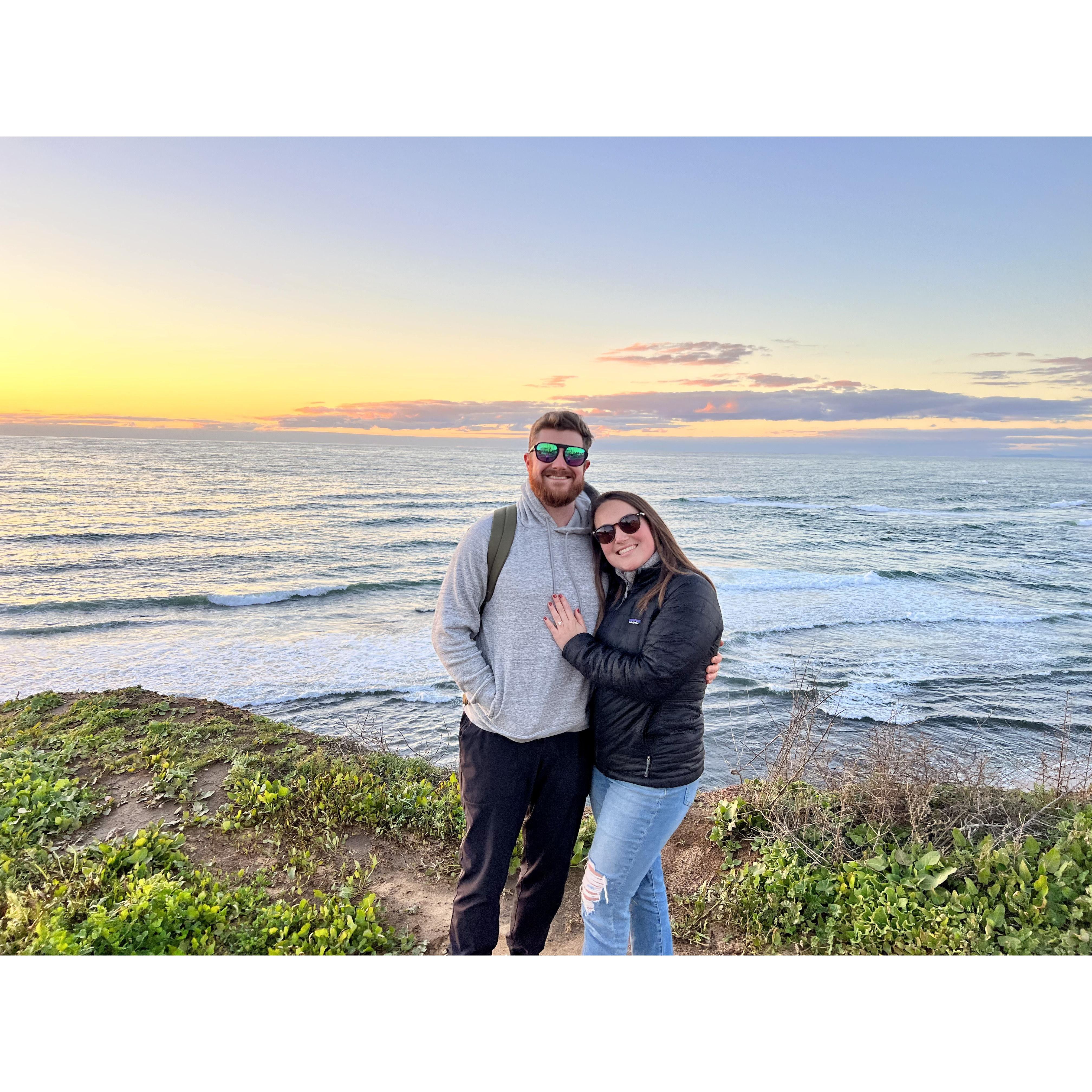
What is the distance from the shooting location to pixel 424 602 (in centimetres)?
1714

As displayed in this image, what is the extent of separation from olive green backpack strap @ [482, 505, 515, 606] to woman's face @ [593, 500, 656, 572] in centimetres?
45

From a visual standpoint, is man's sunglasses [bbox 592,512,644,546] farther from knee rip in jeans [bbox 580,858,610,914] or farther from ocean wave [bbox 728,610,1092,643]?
ocean wave [bbox 728,610,1092,643]

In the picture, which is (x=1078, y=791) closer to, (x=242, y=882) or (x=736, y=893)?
(x=736, y=893)

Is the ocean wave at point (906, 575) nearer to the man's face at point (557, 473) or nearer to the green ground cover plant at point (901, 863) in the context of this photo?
the green ground cover plant at point (901, 863)

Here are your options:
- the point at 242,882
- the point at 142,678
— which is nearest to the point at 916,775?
the point at 242,882

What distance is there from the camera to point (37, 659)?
40.9 feet

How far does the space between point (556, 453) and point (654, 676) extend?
1.11 metres

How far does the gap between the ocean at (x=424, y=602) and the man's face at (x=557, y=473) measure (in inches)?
174

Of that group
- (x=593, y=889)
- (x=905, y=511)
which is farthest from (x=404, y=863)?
(x=905, y=511)

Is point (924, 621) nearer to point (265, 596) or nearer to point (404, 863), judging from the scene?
point (404, 863)

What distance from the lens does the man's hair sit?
9.65 feet

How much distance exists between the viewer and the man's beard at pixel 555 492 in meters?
2.95

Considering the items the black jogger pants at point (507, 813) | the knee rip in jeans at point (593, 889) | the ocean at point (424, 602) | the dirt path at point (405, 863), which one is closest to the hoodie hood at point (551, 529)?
the black jogger pants at point (507, 813)

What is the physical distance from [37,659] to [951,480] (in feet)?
271
